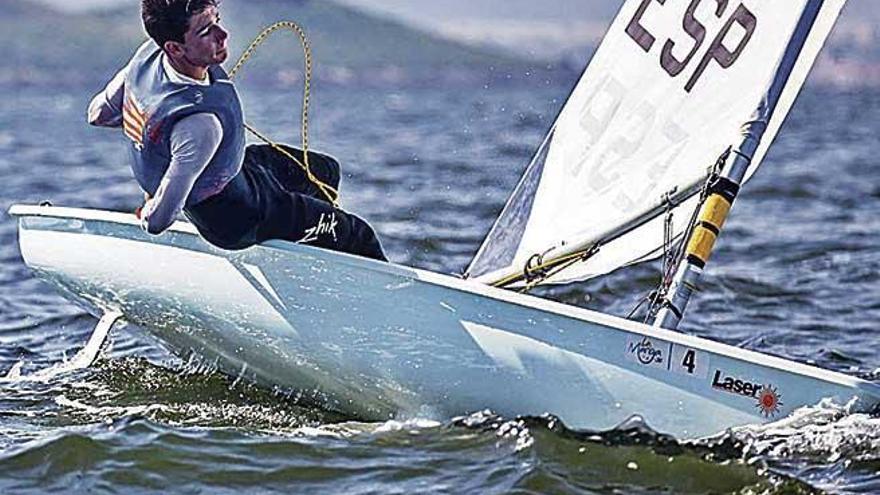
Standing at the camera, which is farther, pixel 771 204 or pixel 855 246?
pixel 771 204

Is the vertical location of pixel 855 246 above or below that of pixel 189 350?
above

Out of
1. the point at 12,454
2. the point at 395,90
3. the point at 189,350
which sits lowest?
the point at 12,454

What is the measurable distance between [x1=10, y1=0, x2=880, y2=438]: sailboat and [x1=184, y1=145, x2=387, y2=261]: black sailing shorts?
91mm

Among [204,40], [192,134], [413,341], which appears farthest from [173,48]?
[413,341]

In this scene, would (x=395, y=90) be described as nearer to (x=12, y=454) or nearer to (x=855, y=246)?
(x=855, y=246)

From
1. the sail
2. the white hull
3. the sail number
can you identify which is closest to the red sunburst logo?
the white hull

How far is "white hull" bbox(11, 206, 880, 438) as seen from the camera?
4.36m

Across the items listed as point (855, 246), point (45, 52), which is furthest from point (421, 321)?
point (45, 52)

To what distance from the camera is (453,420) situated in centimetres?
468

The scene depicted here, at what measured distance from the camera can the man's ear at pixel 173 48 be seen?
4.39 metres

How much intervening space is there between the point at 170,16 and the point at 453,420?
4.59 ft

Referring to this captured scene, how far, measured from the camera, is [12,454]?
4.57m

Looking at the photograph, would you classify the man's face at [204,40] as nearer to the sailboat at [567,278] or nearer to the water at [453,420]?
the sailboat at [567,278]

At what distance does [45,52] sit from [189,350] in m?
76.6
